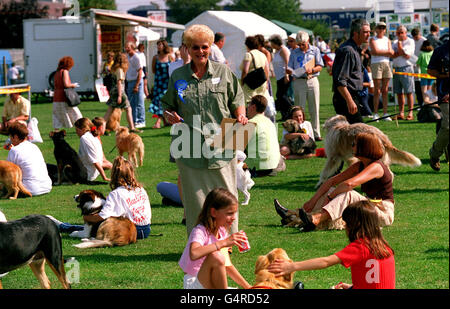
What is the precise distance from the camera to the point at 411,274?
21.5 feet

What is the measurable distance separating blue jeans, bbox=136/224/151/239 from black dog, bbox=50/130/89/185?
3.94 m

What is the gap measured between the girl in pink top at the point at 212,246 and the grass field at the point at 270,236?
84cm

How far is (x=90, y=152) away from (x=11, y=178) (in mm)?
1688

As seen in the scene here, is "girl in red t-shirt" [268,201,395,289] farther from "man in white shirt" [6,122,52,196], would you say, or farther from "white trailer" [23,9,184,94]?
"white trailer" [23,9,184,94]

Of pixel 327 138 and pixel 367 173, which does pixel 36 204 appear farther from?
pixel 367 173

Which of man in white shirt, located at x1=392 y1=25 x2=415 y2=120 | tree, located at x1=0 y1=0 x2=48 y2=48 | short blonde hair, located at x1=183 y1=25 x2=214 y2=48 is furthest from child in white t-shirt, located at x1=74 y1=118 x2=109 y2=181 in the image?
tree, located at x1=0 y1=0 x2=48 y2=48

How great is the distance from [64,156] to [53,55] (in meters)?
18.2

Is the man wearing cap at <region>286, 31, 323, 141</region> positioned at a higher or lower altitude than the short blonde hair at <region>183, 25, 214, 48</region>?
lower

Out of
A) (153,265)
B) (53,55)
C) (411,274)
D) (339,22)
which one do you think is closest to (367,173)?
(411,274)

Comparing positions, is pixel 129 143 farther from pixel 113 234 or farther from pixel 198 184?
pixel 198 184

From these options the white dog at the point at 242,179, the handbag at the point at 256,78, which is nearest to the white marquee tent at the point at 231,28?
the handbag at the point at 256,78

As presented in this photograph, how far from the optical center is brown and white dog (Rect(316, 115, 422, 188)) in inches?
348

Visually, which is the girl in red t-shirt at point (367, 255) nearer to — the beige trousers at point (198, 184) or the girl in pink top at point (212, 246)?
the girl in pink top at point (212, 246)

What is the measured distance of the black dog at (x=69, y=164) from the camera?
11992 millimetres
